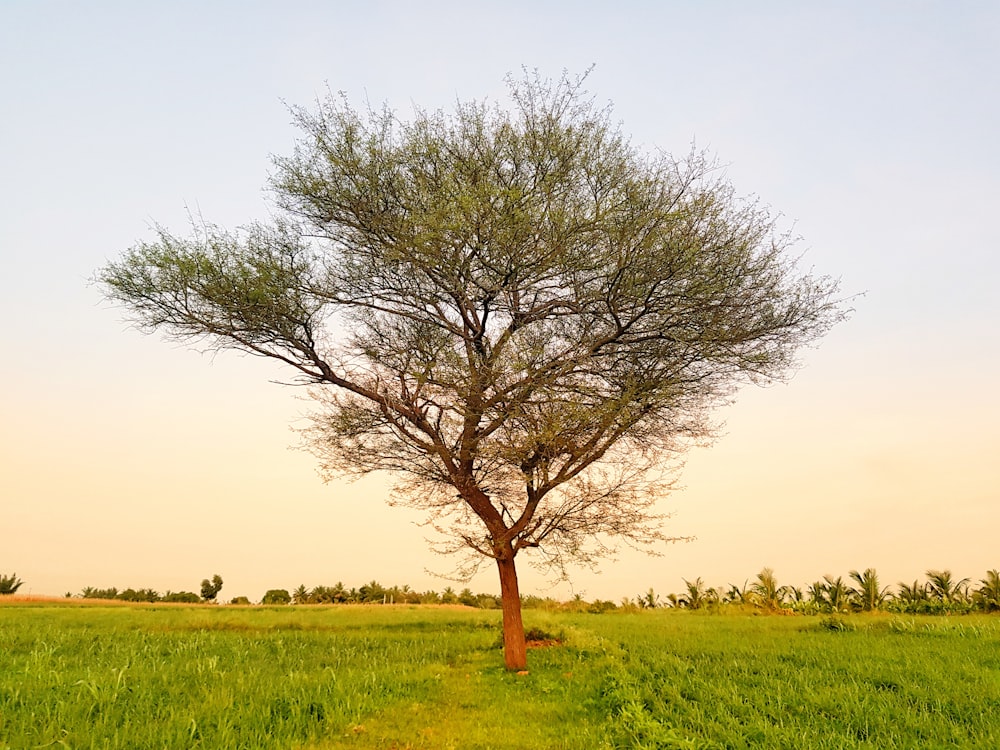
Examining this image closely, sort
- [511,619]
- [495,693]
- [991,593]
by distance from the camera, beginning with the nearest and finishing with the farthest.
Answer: [495,693], [511,619], [991,593]

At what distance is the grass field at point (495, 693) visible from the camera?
27.9 feet

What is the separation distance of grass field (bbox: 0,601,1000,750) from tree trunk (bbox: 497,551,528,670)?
0.38 m

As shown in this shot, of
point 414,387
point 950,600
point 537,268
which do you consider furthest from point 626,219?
point 950,600

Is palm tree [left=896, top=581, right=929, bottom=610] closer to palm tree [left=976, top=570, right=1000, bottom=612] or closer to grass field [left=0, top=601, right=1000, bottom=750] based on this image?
palm tree [left=976, top=570, right=1000, bottom=612]

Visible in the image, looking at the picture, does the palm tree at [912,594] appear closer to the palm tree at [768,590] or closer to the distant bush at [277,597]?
the palm tree at [768,590]

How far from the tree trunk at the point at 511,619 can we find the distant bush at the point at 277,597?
2995cm

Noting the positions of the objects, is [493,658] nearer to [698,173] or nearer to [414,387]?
[414,387]

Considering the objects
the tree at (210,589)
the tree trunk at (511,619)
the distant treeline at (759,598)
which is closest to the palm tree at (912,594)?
the distant treeline at (759,598)

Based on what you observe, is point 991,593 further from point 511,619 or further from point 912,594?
point 511,619

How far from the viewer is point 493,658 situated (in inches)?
596

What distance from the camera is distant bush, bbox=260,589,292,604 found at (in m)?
39.4

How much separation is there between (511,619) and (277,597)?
30633mm

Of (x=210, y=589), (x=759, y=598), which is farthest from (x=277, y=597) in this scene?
(x=759, y=598)

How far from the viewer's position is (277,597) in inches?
1564
